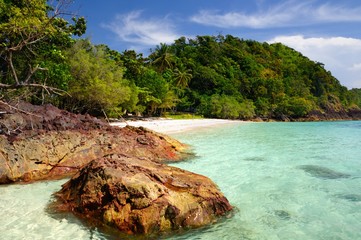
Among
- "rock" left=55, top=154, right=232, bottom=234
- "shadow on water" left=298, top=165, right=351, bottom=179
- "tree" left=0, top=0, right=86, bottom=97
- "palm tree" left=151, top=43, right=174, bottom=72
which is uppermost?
"palm tree" left=151, top=43, right=174, bottom=72

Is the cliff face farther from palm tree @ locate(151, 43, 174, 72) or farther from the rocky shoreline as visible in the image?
palm tree @ locate(151, 43, 174, 72)

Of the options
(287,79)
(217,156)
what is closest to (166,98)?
(217,156)

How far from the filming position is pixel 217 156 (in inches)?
578

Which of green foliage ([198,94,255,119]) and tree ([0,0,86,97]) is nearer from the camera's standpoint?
tree ([0,0,86,97])

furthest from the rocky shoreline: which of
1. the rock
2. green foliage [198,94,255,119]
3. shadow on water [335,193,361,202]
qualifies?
green foliage [198,94,255,119]

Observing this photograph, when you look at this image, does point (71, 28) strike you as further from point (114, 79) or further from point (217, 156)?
point (217, 156)

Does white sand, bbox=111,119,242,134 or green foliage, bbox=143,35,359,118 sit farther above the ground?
green foliage, bbox=143,35,359,118

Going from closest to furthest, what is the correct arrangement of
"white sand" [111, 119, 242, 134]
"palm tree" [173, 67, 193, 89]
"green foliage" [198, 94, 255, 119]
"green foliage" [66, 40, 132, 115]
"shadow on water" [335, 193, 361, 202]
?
"shadow on water" [335, 193, 361, 202] → "green foliage" [66, 40, 132, 115] → "white sand" [111, 119, 242, 134] → "green foliage" [198, 94, 255, 119] → "palm tree" [173, 67, 193, 89]

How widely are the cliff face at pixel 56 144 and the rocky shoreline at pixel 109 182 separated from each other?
29 mm

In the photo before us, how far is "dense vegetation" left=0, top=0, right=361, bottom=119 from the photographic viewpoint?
491 inches

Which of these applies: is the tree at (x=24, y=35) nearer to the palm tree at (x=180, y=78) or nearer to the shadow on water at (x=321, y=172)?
the shadow on water at (x=321, y=172)

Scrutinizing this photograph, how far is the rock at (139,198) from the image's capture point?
567cm

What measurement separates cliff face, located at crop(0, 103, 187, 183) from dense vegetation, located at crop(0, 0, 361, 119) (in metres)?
1.28

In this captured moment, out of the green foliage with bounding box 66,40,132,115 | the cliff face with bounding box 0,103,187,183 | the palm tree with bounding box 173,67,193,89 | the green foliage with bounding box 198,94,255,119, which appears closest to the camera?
the cliff face with bounding box 0,103,187,183
